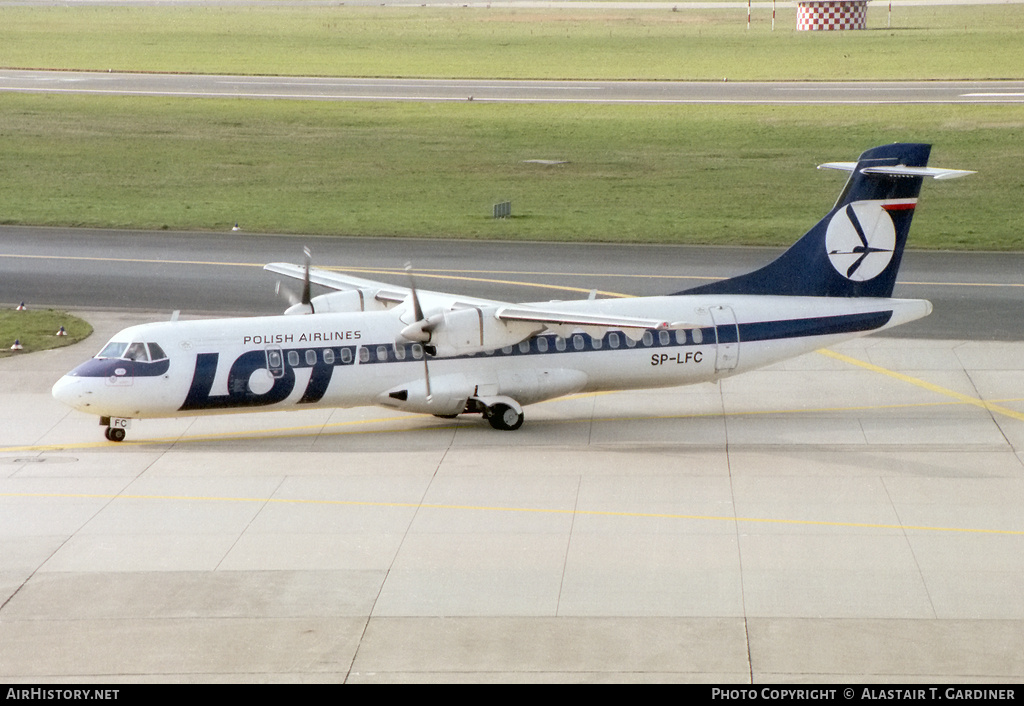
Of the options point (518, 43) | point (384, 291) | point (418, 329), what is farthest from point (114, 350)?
point (518, 43)

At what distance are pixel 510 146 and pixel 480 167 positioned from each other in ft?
12.3

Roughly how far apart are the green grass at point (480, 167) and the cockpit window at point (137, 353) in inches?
897

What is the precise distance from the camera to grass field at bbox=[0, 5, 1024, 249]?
50.8 m

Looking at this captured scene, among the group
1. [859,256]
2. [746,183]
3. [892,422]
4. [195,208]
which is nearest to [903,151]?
[859,256]

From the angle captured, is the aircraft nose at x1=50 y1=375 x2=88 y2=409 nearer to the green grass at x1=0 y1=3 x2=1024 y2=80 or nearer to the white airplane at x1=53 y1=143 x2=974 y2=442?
the white airplane at x1=53 y1=143 x2=974 y2=442

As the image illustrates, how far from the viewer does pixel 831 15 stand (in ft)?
307

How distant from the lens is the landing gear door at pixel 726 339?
91.8 ft

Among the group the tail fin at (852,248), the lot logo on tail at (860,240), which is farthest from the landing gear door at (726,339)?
the lot logo on tail at (860,240)

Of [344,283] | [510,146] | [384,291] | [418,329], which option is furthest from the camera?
[510,146]

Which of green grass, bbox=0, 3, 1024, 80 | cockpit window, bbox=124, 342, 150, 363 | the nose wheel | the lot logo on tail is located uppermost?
green grass, bbox=0, 3, 1024, 80

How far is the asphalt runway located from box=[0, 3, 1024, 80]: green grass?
10.3 feet

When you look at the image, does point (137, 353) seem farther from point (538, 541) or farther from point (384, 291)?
point (538, 541)

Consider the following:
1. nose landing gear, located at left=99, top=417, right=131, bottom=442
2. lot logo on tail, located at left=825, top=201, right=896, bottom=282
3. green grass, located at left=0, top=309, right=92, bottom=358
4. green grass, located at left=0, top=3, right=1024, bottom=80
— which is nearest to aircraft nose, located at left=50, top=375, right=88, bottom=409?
nose landing gear, located at left=99, top=417, right=131, bottom=442

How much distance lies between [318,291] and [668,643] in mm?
25209
